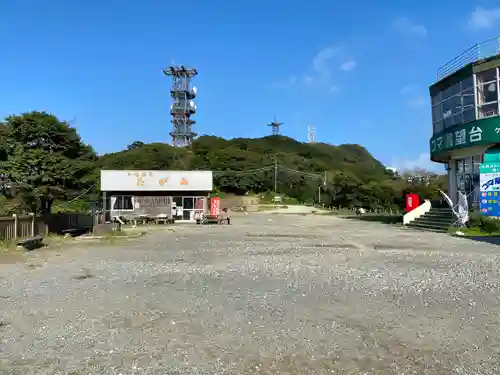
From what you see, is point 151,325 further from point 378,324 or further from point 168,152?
point 168,152

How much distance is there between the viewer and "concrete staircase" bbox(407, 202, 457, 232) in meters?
25.5

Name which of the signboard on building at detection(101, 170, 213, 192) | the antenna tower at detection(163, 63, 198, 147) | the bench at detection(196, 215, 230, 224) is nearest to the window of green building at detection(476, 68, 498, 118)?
the bench at detection(196, 215, 230, 224)

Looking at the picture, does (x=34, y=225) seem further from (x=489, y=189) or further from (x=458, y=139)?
(x=458, y=139)

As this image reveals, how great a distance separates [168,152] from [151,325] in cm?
8992

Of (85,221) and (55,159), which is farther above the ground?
(55,159)

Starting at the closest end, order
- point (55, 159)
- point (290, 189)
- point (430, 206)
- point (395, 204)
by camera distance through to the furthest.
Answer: point (55, 159), point (430, 206), point (395, 204), point (290, 189)

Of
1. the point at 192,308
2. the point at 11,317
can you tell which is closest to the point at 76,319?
the point at 11,317

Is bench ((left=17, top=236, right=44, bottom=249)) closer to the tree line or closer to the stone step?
the tree line

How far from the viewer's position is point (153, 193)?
3491cm

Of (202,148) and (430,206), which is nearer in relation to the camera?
(430,206)

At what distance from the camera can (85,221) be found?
90.3ft

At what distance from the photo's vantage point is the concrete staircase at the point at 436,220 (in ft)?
83.6

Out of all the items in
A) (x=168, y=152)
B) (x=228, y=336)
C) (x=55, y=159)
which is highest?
(x=168, y=152)

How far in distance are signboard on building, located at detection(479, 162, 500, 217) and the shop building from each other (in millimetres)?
18781
